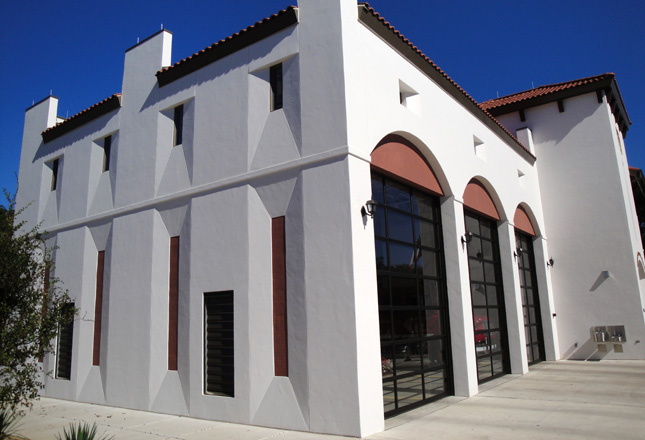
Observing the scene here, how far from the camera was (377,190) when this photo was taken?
29.4ft

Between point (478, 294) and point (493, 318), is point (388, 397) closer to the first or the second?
point (478, 294)

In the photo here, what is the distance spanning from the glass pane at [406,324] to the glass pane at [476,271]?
363 cm

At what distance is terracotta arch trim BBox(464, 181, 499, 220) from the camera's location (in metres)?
12.0

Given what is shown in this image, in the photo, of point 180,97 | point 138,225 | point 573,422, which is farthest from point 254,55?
point 573,422

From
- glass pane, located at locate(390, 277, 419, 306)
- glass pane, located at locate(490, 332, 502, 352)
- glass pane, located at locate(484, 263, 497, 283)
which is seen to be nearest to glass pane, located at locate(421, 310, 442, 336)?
glass pane, located at locate(390, 277, 419, 306)

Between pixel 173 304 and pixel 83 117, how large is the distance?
684cm

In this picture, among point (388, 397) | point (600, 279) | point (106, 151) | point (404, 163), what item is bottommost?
point (388, 397)

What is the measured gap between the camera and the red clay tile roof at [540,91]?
16984mm

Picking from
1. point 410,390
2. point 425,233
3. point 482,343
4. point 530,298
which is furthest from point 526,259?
point 410,390

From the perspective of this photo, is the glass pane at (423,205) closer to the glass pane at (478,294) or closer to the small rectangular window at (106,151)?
the glass pane at (478,294)

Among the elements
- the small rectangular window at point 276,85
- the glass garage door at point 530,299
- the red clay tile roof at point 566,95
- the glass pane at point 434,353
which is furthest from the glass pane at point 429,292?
the red clay tile roof at point 566,95

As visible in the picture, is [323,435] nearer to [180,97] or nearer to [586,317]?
[180,97]

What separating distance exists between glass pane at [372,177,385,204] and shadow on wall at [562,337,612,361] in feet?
38.7

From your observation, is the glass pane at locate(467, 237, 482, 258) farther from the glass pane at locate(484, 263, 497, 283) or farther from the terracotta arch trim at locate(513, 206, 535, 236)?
the terracotta arch trim at locate(513, 206, 535, 236)
